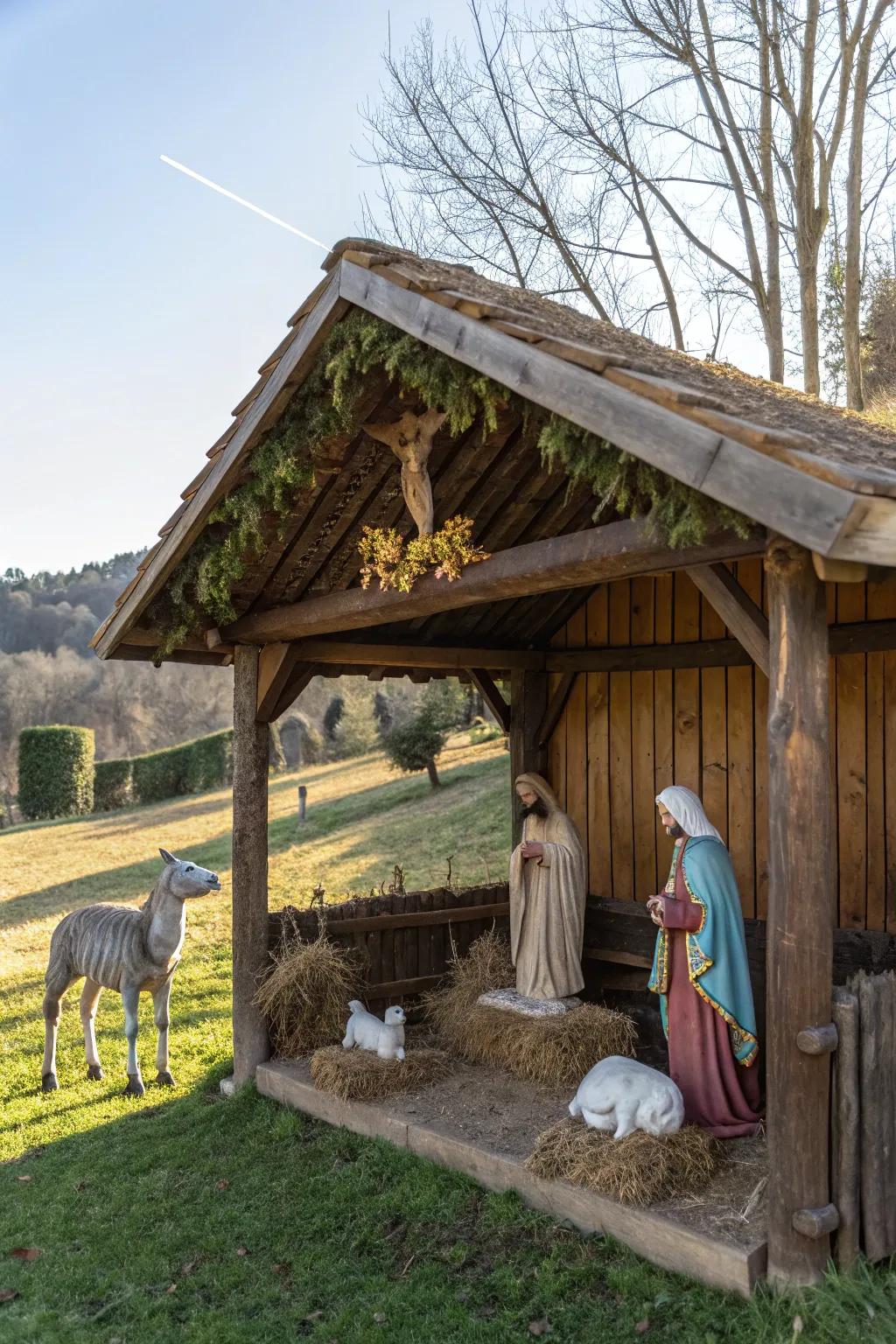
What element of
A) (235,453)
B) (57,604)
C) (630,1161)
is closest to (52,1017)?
(235,453)

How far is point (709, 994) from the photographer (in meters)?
4.94

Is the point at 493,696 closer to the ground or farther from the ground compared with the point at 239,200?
closer to the ground

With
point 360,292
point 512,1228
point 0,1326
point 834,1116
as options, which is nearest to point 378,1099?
point 512,1228

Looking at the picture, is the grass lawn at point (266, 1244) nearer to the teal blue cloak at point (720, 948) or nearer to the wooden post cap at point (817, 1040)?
the wooden post cap at point (817, 1040)

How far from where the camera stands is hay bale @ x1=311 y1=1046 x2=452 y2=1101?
19.6 ft

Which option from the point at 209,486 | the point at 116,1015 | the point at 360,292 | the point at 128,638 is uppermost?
the point at 360,292

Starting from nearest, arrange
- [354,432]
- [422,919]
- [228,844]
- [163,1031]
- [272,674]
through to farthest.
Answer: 1. [354,432]
2. [272,674]
3. [163,1031]
4. [422,919]
5. [228,844]

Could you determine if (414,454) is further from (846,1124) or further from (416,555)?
(846,1124)

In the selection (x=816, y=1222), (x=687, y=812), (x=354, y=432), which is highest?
(x=354, y=432)

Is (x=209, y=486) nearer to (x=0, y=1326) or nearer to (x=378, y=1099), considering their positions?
(x=378, y=1099)

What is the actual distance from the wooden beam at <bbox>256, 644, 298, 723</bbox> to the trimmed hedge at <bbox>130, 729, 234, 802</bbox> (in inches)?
946

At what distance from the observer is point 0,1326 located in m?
4.52

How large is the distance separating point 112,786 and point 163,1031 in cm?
2471

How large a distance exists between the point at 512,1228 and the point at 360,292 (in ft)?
14.2
